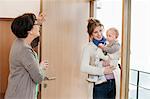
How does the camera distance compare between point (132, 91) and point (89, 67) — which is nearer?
point (89, 67)

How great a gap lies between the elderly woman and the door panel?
61cm

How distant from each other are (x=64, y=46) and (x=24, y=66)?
89cm

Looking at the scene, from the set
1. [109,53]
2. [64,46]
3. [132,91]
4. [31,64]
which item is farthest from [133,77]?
[31,64]

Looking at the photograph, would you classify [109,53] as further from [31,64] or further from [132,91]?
[31,64]

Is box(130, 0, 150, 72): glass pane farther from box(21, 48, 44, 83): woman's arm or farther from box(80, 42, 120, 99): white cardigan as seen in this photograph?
box(21, 48, 44, 83): woman's arm

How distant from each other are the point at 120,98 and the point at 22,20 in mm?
1001

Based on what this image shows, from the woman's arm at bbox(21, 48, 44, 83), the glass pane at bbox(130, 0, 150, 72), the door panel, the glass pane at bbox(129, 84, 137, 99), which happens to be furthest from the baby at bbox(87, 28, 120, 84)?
the woman's arm at bbox(21, 48, 44, 83)

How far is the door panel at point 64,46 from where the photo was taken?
2408mm

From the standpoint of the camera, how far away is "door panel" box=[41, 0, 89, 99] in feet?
7.90

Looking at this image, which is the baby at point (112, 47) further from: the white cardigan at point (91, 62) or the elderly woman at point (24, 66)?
the elderly woman at point (24, 66)

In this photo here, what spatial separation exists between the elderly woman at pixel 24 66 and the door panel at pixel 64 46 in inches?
23.8

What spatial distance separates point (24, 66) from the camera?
168 centimetres

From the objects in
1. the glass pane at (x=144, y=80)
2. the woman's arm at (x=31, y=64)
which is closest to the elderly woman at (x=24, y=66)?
the woman's arm at (x=31, y=64)

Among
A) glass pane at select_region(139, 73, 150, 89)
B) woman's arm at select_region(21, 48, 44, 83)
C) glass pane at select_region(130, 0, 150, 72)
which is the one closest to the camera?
woman's arm at select_region(21, 48, 44, 83)
